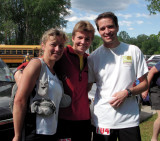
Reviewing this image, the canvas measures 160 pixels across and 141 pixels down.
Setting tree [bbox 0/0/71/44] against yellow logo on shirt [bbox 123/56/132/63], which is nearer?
yellow logo on shirt [bbox 123/56/132/63]

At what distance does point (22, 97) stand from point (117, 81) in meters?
1.07

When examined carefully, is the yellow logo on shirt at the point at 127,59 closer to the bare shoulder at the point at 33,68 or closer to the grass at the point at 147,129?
the bare shoulder at the point at 33,68

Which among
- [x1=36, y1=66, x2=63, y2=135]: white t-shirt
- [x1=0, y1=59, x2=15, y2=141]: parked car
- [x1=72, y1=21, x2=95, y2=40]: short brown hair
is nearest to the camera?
[x1=36, y1=66, x2=63, y2=135]: white t-shirt

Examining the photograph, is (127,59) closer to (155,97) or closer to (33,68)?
(33,68)

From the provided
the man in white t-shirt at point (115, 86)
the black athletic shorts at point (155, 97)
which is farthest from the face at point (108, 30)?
the black athletic shorts at point (155, 97)

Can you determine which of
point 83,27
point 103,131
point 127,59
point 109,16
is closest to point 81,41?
point 83,27

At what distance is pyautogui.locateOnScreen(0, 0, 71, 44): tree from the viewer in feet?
110

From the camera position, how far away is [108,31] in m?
2.36

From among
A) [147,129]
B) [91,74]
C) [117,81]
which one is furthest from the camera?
[147,129]

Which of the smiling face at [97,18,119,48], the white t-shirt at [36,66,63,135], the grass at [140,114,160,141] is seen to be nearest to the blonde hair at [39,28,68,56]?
the white t-shirt at [36,66,63,135]

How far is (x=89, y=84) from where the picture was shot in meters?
2.56

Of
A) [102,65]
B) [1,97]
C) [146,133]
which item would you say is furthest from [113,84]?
[146,133]

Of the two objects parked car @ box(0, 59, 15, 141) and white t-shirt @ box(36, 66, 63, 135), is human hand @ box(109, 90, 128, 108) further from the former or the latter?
parked car @ box(0, 59, 15, 141)

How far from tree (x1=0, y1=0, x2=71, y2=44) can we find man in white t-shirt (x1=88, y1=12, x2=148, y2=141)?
1273 inches
